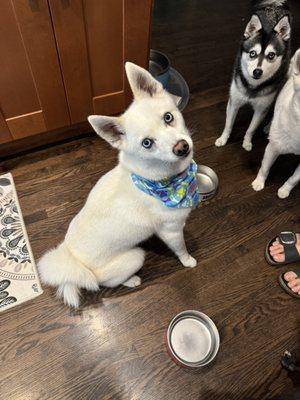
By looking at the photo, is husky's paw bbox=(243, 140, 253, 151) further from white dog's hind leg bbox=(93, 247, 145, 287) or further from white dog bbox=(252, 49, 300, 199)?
white dog's hind leg bbox=(93, 247, 145, 287)

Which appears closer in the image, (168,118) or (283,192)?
(168,118)

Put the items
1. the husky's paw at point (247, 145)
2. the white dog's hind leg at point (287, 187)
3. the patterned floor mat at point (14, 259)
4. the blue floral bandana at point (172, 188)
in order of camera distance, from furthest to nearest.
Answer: the husky's paw at point (247, 145) → the white dog's hind leg at point (287, 187) → the patterned floor mat at point (14, 259) → the blue floral bandana at point (172, 188)

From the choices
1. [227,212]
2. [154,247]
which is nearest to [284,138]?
[227,212]

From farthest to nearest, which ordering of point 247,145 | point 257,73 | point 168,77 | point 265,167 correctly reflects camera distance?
point 168,77, point 247,145, point 265,167, point 257,73

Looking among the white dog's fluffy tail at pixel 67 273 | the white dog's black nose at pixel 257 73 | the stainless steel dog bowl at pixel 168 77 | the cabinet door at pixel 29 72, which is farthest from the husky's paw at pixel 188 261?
the stainless steel dog bowl at pixel 168 77

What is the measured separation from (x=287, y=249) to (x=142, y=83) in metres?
1.18

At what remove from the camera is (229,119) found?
2.01 meters

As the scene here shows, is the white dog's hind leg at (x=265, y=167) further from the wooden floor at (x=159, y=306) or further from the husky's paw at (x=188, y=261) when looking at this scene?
the husky's paw at (x=188, y=261)

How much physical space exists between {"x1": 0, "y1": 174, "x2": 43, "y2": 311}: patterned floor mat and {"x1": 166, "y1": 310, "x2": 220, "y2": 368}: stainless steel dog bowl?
2.32 feet

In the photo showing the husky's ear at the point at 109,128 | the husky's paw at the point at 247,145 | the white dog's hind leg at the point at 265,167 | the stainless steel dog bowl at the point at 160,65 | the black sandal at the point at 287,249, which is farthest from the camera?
the stainless steel dog bowl at the point at 160,65

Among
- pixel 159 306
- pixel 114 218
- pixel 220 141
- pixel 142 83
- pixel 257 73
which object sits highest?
pixel 142 83

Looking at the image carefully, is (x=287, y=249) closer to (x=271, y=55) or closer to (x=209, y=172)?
(x=209, y=172)

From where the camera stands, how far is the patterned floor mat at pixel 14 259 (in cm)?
153

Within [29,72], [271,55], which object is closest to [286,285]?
[271,55]
